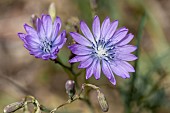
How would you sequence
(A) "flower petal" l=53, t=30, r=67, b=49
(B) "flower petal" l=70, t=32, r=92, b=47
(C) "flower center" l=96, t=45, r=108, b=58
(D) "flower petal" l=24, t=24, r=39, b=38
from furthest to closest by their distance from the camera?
(C) "flower center" l=96, t=45, r=108, b=58 → (D) "flower petal" l=24, t=24, r=39, b=38 → (B) "flower petal" l=70, t=32, r=92, b=47 → (A) "flower petal" l=53, t=30, r=67, b=49

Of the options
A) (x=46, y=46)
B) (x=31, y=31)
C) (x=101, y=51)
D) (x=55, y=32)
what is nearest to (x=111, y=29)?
(x=101, y=51)

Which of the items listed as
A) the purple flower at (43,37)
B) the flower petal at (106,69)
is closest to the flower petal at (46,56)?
the purple flower at (43,37)

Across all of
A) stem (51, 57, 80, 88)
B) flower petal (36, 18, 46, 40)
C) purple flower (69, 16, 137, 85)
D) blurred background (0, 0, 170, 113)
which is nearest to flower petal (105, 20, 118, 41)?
purple flower (69, 16, 137, 85)

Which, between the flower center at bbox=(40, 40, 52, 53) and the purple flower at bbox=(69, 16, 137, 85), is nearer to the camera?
the purple flower at bbox=(69, 16, 137, 85)

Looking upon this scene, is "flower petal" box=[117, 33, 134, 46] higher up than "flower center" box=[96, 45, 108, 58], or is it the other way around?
"flower petal" box=[117, 33, 134, 46]

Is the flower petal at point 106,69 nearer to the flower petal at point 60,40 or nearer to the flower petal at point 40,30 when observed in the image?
the flower petal at point 60,40

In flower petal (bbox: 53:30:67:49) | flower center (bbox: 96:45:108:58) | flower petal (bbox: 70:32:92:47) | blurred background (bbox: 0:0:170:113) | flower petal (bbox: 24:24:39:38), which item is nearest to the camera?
flower petal (bbox: 53:30:67:49)

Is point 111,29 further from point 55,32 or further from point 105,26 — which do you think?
point 55,32

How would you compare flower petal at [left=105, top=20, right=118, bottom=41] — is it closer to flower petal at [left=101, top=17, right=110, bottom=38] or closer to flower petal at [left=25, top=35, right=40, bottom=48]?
flower petal at [left=101, top=17, right=110, bottom=38]
